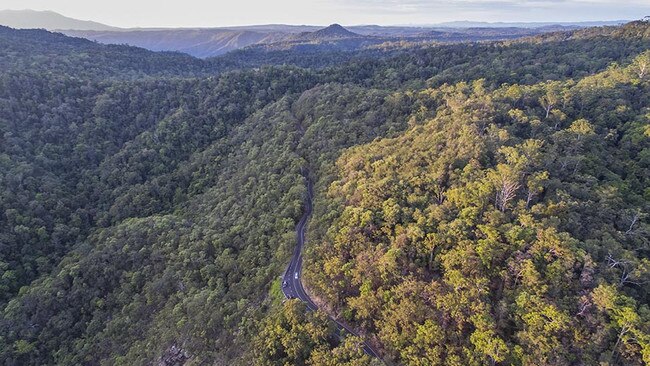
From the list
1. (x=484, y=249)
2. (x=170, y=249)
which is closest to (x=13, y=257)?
(x=170, y=249)

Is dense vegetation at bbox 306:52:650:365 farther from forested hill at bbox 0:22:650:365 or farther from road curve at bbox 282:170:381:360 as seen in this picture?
road curve at bbox 282:170:381:360

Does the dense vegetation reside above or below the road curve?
above

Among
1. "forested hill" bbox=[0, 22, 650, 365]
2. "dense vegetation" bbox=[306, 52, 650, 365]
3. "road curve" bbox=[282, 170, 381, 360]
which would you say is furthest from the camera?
"road curve" bbox=[282, 170, 381, 360]

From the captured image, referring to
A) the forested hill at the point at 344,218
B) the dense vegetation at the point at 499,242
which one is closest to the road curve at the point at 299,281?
the forested hill at the point at 344,218

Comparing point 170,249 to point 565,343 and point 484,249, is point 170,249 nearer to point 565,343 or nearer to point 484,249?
point 484,249

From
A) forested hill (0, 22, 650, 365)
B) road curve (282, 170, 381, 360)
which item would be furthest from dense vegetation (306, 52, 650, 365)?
road curve (282, 170, 381, 360)

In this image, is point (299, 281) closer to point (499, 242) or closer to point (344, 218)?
point (344, 218)

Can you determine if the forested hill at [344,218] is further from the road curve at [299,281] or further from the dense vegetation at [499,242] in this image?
the road curve at [299,281]

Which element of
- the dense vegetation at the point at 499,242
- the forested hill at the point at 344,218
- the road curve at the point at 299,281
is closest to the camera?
the dense vegetation at the point at 499,242
